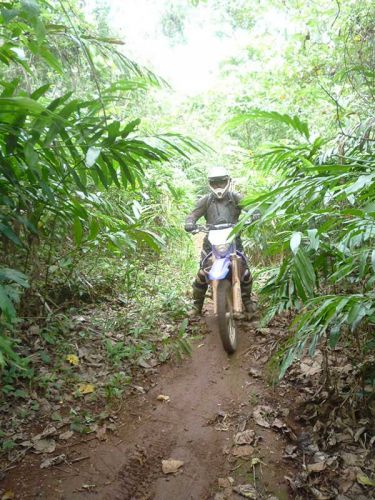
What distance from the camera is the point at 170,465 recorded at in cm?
270

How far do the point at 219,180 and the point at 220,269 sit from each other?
51.8 inches

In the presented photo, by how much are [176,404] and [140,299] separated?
2046mm

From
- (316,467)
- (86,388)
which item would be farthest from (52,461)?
(316,467)

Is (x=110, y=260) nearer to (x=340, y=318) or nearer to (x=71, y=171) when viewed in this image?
(x=71, y=171)

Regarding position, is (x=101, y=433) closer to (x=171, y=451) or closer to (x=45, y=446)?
(x=45, y=446)

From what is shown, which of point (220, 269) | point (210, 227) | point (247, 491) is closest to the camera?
point (247, 491)

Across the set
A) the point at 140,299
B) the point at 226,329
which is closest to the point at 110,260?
the point at 140,299

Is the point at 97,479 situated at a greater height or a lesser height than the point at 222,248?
lesser

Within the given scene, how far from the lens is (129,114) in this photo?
A: 7730 mm

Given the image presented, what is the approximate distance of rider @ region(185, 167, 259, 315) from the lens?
4895 mm

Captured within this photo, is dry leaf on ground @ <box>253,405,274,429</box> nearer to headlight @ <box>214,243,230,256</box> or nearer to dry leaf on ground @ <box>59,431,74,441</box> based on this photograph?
dry leaf on ground @ <box>59,431,74,441</box>

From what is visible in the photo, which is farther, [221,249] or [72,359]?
[221,249]

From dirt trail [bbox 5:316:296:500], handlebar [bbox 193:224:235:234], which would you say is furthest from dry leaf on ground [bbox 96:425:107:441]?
handlebar [bbox 193:224:235:234]

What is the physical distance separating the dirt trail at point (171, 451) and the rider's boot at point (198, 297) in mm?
1426
